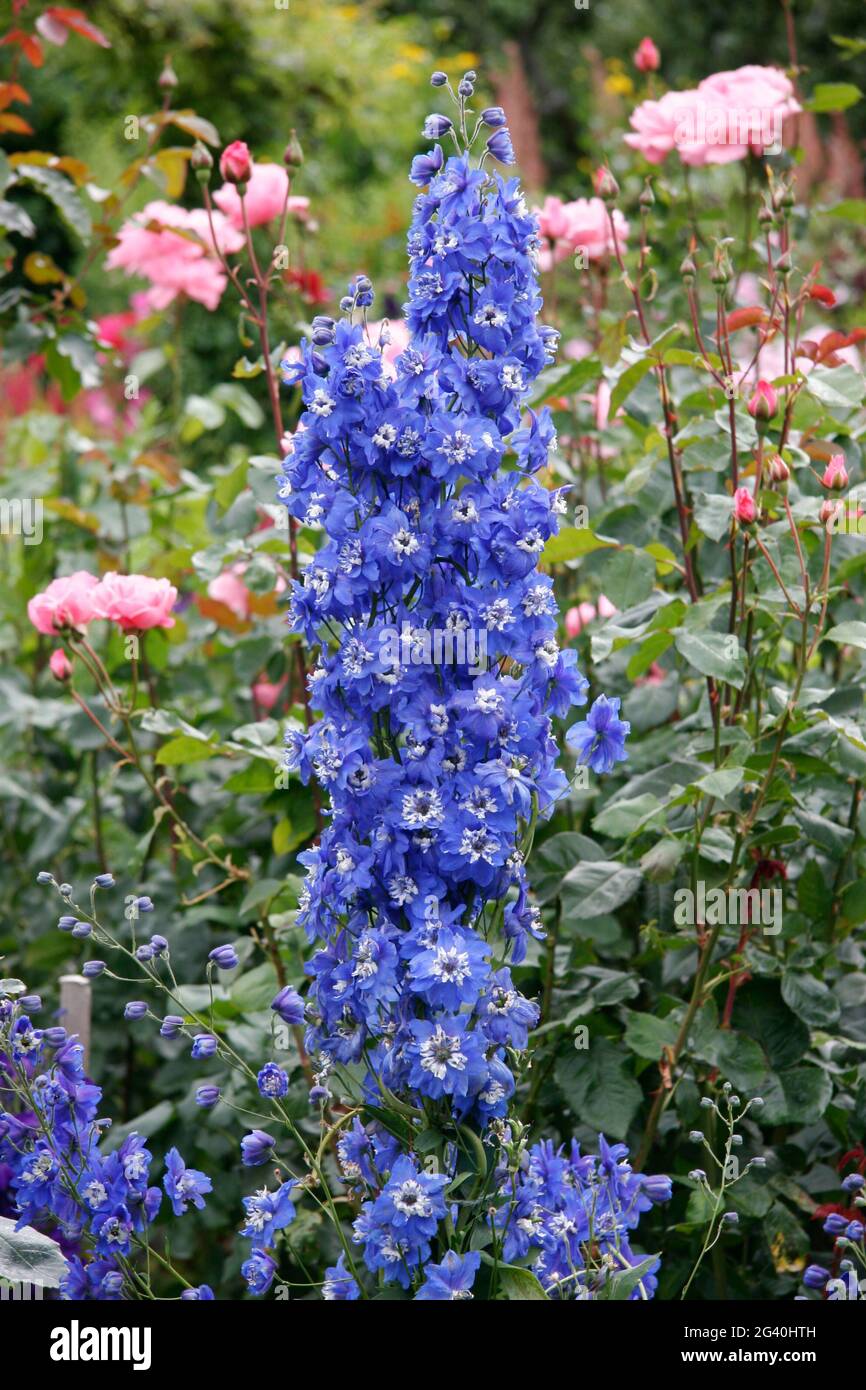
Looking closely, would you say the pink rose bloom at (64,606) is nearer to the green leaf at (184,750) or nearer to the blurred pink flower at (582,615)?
the green leaf at (184,750)

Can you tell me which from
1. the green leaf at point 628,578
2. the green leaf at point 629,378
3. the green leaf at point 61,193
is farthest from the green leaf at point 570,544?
the green leaf at point 61,193

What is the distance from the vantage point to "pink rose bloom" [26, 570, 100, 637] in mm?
2006

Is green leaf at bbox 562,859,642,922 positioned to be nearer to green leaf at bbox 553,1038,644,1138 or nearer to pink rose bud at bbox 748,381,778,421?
green leaf at bbox 553,1038,644,1138

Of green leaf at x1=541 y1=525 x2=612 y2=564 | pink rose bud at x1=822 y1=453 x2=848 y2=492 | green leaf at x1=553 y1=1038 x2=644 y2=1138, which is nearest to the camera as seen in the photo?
pink rose bud at x1=822 y1=453 x2=848 y2=492

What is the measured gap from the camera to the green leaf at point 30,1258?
1331 mm

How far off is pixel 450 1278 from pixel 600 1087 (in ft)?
1.79

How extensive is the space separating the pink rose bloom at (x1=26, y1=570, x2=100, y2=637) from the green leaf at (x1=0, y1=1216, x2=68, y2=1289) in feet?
2.85

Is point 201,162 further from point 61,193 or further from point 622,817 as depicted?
point 622,817

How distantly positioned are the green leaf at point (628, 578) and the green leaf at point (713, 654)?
0.16m

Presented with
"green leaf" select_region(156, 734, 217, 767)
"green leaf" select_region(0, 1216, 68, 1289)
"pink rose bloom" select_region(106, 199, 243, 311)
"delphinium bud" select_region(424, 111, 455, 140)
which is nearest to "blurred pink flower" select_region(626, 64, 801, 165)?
"pink rose bloom" select_region(106, 199, 243, 311)

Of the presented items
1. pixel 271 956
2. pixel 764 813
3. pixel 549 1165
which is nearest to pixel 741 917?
pixel 764 813

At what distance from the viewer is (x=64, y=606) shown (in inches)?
79.3

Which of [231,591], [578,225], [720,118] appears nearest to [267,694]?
[231,591]
